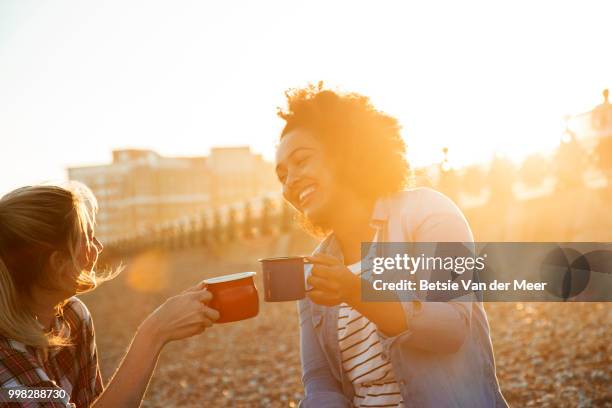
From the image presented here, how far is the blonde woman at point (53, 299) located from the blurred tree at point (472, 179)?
1528 centimetres

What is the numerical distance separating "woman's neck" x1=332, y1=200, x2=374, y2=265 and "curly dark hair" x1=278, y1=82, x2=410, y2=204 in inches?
2.7

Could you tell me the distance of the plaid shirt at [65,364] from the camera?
1752 millimetres

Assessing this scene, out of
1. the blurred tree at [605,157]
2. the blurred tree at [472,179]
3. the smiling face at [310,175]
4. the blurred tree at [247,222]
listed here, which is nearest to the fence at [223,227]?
the blurred tree at [247,222]

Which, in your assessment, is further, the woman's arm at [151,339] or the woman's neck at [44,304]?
the woman's neck at [44,304]

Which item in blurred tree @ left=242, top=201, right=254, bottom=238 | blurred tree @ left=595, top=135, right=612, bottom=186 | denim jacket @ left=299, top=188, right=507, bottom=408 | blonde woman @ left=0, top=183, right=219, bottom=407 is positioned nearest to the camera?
blonde woman @ left=0, top=183, right=219, bottom=407

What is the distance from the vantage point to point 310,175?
2463mm

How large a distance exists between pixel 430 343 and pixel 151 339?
1040 mm

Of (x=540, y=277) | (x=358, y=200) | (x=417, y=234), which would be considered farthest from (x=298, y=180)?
(x=540, y=277)

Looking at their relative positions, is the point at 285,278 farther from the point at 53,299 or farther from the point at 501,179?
the point at 501,179

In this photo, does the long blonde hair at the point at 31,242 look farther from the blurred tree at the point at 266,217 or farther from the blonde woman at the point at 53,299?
the blurred tree at the point at 266,217

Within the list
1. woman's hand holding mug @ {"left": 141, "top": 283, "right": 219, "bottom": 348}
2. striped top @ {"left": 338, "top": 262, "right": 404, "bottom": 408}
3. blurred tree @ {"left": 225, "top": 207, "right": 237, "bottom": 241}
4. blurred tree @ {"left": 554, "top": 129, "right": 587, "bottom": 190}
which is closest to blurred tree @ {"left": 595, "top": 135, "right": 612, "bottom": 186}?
blurred tree @ {"left": 554, "top": 129, "right": 587, "bottom": 190}

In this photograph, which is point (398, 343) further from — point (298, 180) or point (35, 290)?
point (35, 290)

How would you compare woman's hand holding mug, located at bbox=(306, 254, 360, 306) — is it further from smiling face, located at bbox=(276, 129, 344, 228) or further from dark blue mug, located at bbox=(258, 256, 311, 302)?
smiling face, located at bbox=(276, 129, 344, 228)

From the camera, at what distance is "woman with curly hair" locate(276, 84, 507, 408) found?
2004 millimetres
